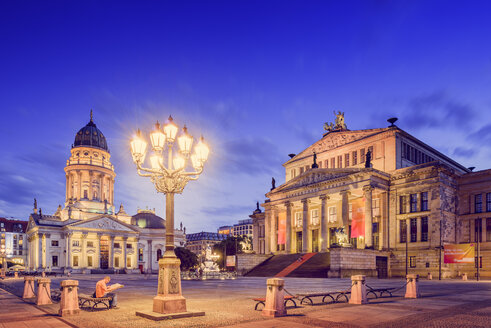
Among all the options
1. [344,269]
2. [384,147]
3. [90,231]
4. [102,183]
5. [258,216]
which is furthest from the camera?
[102,183]

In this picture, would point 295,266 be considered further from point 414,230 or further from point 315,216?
point 315,216

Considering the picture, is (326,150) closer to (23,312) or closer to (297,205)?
(297,205)

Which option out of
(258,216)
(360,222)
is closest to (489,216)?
(360,222)

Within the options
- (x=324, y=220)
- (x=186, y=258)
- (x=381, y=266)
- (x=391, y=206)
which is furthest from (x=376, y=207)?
(x=186, y=258)

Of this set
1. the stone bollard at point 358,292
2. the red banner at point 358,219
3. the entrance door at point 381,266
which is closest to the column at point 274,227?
the red banner at point 358,219

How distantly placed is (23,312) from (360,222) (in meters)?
44.5

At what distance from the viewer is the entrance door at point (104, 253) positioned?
379 feet

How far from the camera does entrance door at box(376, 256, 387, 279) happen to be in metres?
52.6

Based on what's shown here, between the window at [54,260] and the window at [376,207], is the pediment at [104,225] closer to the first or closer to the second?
the window at [54,260]

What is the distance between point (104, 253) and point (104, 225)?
9455mm

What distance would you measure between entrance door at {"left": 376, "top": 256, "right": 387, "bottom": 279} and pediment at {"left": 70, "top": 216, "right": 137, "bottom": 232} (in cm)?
8229

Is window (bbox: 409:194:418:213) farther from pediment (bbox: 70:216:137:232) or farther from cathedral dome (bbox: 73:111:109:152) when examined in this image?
cathedral dome (bbox: 73:111:109:152)

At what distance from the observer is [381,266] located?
2085 inches

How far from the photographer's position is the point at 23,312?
1647cm
